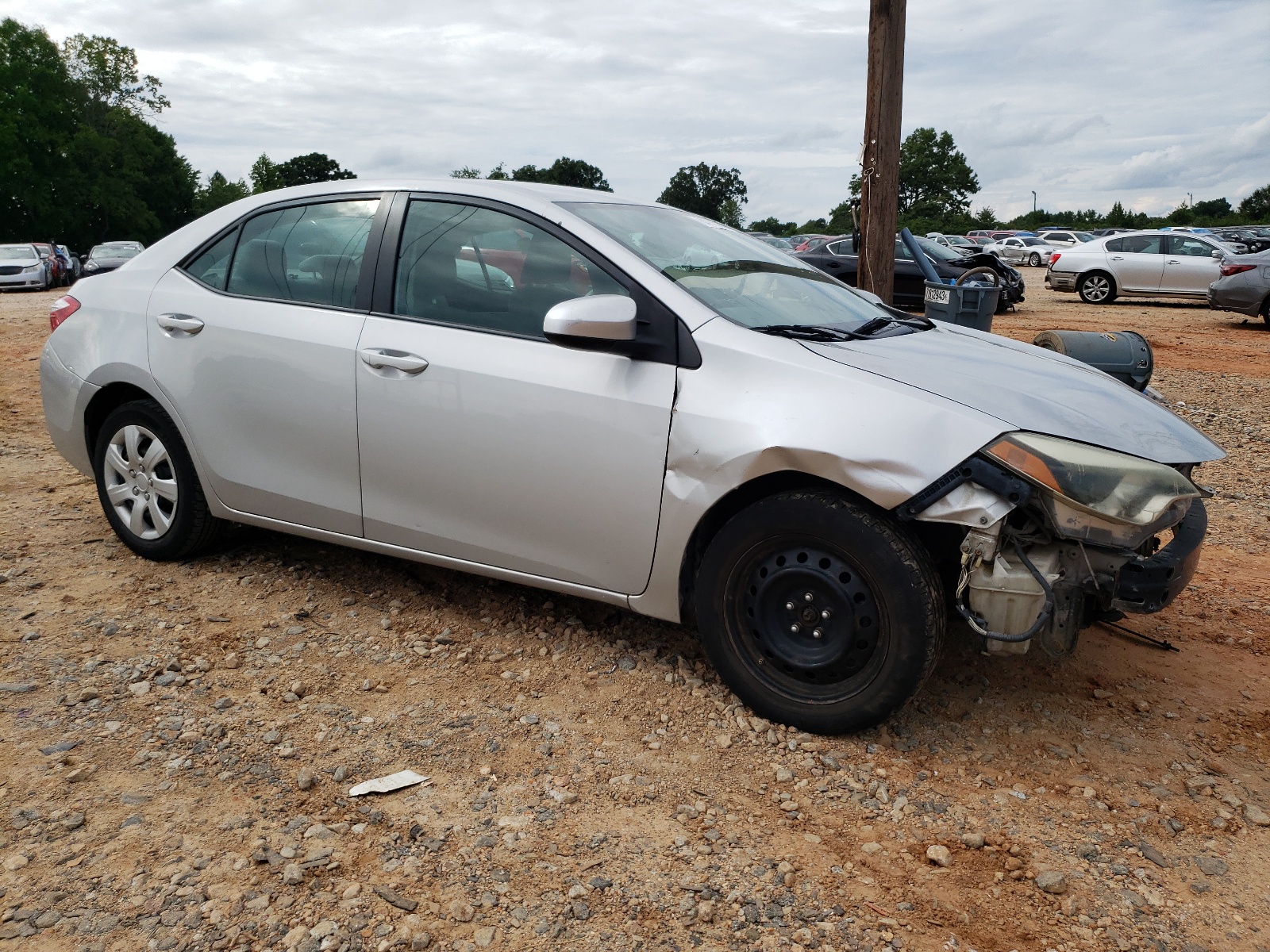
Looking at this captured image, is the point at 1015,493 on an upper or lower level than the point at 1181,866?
upper

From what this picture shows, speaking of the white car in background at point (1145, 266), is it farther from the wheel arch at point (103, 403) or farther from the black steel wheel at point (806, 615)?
the wheel arch at point (103, 403)

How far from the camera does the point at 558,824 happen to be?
2.70 metres

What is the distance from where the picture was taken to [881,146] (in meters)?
6.89

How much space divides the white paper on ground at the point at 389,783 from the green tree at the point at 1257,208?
227 feet

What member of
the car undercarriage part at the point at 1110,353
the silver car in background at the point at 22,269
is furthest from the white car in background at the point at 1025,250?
the car undercarriage part at the point at 1110,353

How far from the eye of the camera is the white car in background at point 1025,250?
45156 millimetres

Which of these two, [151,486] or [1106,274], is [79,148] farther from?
[151,486]

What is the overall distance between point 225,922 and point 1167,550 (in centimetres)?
264

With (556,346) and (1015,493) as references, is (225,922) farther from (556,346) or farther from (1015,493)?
(1015,493)

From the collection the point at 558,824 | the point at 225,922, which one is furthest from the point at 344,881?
the point at 558,824

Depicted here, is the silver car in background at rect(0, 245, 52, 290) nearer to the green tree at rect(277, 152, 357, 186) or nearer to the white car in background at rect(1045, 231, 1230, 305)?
the white car in background at rect(1045, 231, 1230, 305)

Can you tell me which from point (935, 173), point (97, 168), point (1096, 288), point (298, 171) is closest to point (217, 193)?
point (298, 171)

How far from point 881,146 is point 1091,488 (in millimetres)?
4741

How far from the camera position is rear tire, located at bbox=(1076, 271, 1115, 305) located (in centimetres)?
2030
